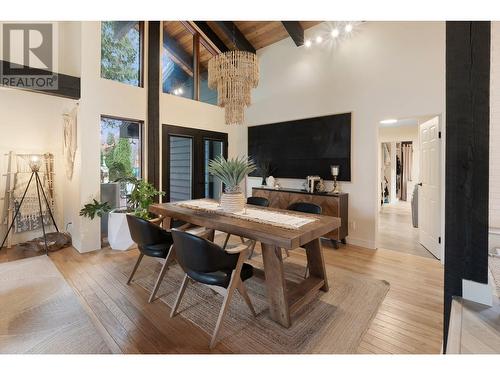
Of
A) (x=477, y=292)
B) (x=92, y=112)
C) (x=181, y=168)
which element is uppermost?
(x=92, y=112)

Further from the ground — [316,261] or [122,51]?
[122,51]

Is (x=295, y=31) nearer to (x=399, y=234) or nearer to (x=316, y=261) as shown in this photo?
(x=316, y=261)

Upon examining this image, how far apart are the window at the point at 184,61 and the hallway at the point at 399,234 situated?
4473mm

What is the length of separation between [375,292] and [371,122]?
2588mm

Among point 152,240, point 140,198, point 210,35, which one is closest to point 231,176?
point 152,240

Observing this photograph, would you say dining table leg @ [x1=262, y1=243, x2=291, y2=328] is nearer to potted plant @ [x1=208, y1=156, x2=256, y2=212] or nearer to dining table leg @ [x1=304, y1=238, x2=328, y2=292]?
dining table leg @ [x1=304, y1=238, x2=328, y2=292]

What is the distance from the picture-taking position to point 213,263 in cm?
173

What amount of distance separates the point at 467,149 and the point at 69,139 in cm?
479

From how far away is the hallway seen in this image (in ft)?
12.7

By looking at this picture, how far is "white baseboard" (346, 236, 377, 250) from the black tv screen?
40.3 inches

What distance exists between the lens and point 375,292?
2492 millimetres

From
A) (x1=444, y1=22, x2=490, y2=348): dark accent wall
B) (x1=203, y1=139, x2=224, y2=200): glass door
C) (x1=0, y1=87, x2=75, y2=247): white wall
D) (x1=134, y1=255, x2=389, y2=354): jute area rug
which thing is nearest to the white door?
(x1=134, y1=255, x2=389, y2=354): jute area rug
